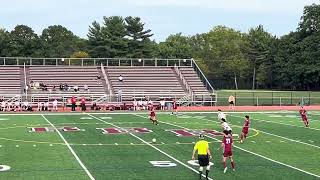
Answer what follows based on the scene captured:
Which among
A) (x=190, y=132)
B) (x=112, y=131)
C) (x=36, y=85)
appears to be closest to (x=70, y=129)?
(x=112, y=131)

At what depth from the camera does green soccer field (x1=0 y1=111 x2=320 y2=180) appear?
Result: 18.2 meters

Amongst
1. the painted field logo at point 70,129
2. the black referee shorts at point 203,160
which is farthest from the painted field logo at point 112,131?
the black referee shorts at point 203,160

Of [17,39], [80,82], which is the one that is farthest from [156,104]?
[17,39]

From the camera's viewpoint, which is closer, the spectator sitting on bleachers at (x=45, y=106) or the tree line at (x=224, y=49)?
the spectator sitting on bleachers at (x=45, y=106)

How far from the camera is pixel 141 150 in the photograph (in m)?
23.2

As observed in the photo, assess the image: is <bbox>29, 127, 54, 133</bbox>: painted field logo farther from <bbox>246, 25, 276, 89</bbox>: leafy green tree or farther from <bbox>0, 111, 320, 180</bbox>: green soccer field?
<bbox>246, 25, 276, 89</bbox>: leafy green tree

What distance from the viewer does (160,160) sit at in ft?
67.9

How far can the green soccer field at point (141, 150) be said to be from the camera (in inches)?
715

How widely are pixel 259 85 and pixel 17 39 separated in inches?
1752

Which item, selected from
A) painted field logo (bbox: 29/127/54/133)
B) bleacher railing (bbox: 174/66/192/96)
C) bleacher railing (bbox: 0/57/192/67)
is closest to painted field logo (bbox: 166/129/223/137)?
painted field logo (bbox: 29/127/54/133)

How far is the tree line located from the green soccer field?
207ft

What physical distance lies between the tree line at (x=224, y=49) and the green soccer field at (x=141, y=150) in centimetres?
Result: 6305

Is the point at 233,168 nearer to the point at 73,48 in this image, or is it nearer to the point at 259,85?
the point at 259,85

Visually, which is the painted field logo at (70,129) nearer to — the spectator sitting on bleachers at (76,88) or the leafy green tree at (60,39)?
the spectator sitting on bleachers at (76,88)
